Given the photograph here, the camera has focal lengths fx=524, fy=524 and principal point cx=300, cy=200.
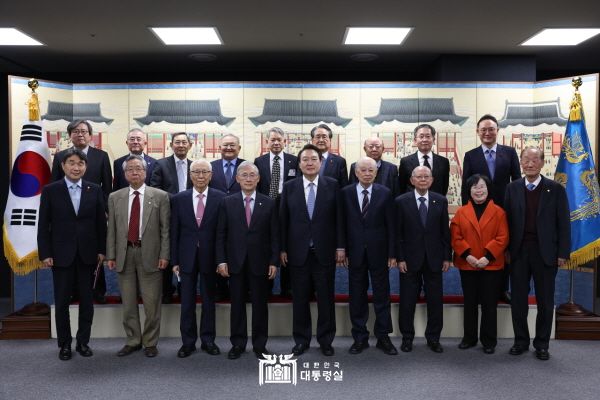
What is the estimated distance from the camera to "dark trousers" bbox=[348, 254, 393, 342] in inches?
175

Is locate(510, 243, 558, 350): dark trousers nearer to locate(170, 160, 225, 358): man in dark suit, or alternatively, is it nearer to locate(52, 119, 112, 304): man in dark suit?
locate(170, 160, 225, 358): man in dark suit

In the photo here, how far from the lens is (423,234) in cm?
449

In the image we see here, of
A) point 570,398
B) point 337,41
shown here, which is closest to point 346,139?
point 337,41

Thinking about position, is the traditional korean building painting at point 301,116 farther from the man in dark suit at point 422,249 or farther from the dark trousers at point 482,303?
the dark trousers at point 482,303

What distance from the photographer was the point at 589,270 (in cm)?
558

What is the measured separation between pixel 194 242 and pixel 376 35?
3622 mm

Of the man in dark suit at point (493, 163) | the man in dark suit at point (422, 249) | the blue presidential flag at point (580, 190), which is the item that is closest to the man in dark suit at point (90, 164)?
the man in dark suit at point (422, 249)

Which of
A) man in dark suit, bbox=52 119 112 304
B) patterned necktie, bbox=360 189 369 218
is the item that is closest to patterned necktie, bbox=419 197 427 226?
patterned necktie, bbox=360 189 369 218

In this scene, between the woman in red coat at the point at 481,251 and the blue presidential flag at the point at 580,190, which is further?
the blue presidential flag at the point at 580,190

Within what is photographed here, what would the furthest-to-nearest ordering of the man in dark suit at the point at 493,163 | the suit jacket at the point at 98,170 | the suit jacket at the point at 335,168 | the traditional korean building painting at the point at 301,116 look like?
the traditional korean building painting at the point at 301,116
the suit jacket at the point at 98,170
the suit jacket at the point at 335,168
the man in dark suit at the point at 493,163

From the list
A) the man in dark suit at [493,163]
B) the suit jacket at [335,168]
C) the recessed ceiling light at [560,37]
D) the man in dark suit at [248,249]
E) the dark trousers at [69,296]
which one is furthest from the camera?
the recessed ceiling light at [560,37]

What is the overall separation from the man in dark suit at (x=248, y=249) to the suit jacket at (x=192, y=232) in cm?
10

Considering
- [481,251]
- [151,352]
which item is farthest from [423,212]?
[151,352]

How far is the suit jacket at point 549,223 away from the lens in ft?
14.4
